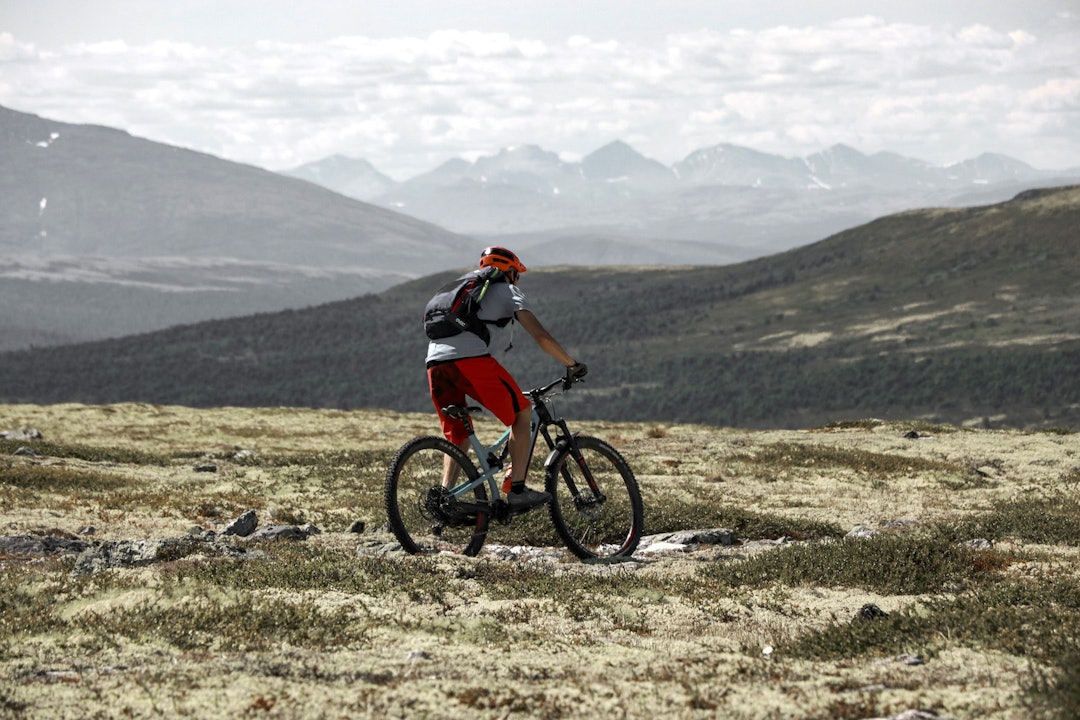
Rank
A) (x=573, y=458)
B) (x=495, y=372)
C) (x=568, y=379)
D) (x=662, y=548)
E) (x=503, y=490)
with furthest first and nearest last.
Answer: (x=662, y=548), (x=573, y=458), (x=503, y=490), (x=568, y=379), (x=495, y=372)

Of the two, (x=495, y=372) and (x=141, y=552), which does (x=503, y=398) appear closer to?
(x=495, y=372)

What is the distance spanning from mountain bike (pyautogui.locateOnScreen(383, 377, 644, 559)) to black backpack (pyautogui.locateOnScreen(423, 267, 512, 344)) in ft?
3.24

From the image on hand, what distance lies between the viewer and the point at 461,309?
13516mm

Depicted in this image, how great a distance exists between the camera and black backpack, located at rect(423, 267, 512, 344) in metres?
13.5

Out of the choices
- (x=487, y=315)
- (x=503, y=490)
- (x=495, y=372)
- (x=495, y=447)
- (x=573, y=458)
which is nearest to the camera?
(x=487, y=315)

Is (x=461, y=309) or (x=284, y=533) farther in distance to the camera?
(x=284, y=533)

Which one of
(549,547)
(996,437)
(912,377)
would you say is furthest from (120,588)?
(912,377)

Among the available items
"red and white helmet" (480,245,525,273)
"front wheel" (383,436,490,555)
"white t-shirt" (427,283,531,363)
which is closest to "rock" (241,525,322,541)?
"front wheel" (383,436,490,555)

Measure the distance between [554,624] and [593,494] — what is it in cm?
439

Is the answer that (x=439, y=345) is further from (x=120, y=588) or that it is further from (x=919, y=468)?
(x=919, y=468)

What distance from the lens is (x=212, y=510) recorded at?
21.1 metres

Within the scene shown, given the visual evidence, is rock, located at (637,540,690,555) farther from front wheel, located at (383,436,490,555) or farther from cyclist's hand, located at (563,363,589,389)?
cyclist's hand, located at (563,363,589,389)

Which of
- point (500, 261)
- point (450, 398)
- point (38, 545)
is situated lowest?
point (38, 545)

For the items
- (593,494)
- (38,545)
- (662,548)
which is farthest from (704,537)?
(38,545)
